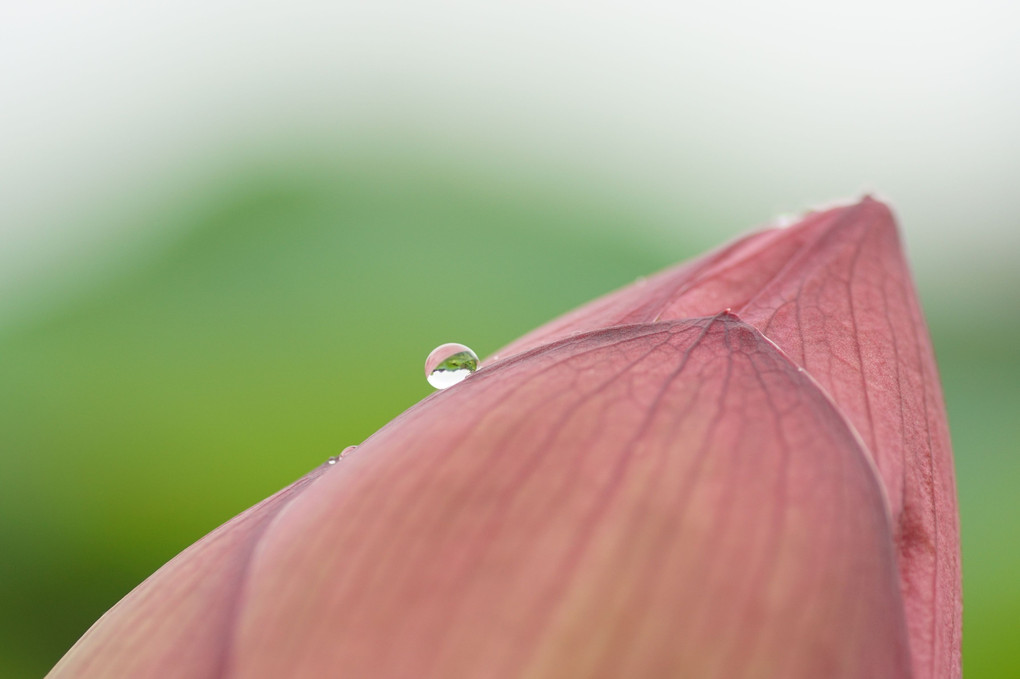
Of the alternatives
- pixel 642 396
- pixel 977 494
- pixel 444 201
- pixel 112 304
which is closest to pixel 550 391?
pixel 642 396

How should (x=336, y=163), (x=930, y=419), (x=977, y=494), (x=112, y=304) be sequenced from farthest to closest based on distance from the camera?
1. (x=336, y=163)
2. (x=112, y=304)
3. (x=977, y=494)
4. (x=930, y=419)

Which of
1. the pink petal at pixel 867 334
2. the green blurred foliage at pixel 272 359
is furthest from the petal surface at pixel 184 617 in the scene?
the green blurred foliage at pixel 272 359

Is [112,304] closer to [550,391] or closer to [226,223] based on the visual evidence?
[226,223]

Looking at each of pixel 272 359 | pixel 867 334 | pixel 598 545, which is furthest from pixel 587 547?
pixel 272 359

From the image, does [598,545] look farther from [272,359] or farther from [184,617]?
[272,359]

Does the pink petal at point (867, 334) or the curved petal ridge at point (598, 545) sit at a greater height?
the pink petal at point (867, 334)

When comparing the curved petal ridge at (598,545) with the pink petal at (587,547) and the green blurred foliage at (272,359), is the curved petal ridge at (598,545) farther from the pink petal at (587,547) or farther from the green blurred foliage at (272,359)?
the green blurred foliage at (272,359)
